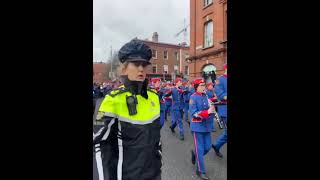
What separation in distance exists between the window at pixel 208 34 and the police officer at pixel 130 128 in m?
13.1

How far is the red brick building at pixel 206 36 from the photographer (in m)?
13.0

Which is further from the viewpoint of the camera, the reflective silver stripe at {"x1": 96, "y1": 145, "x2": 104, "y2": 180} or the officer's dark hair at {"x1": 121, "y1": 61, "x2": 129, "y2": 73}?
the officer's dark hair at {"x1": 121, "y1": 61, "x2": 129, "y2": 73}

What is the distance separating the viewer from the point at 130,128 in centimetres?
148

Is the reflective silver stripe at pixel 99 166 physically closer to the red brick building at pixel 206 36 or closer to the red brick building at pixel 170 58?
the red brick building at pixel 206 36

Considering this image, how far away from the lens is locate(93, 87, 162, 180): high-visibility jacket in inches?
55.2

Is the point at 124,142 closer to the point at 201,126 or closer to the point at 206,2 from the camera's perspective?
the point at 201,126

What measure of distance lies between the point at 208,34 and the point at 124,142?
47.6ft

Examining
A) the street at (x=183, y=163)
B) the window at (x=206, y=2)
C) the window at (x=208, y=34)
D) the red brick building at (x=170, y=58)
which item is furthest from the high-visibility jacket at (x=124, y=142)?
the red brick building at (x=170, y=58)

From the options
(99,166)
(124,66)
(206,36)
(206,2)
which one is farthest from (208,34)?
(99,166)

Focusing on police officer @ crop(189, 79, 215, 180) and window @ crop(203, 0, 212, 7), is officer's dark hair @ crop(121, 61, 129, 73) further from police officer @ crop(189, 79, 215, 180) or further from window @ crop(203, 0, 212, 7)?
window @ crop(203, 0, 212, 7)

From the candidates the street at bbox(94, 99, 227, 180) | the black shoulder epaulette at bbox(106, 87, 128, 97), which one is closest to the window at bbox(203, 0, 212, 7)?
the street at bbox(94, 99, 227, 180)
